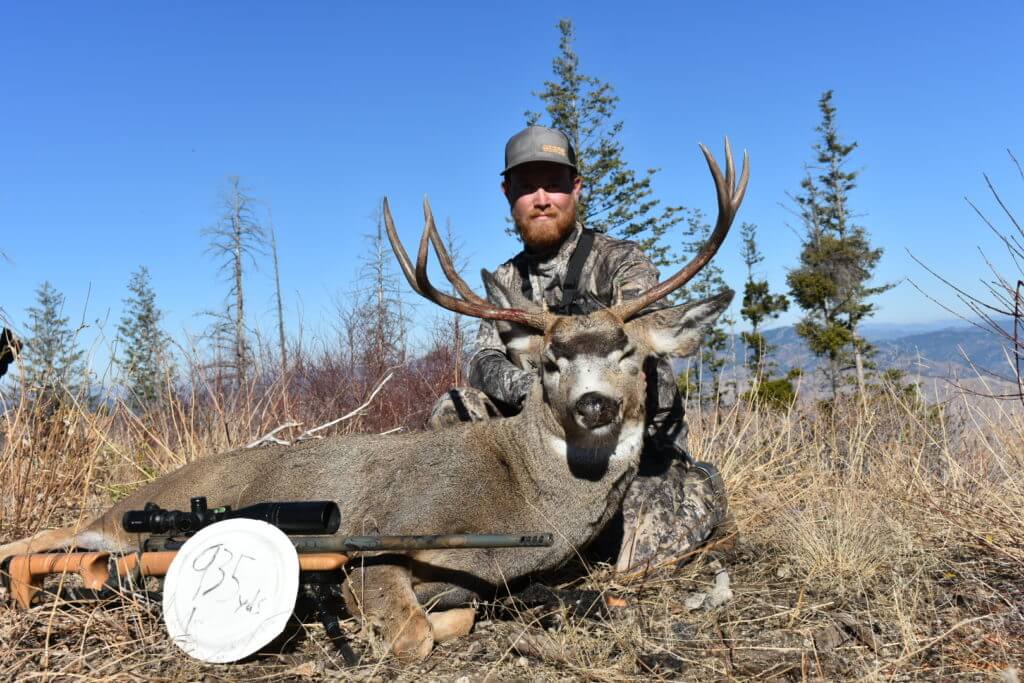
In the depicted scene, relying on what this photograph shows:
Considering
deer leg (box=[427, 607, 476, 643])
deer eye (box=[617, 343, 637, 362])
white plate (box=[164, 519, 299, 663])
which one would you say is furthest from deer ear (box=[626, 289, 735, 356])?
white plate (box=[164, 519, 299, 663])

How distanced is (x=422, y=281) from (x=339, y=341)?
731cm

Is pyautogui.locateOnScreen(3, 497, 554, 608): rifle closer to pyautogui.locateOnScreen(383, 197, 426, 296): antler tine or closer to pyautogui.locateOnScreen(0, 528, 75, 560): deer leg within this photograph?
pyautogui.locateOnScreen(0, 528, 75, 560): deer leg

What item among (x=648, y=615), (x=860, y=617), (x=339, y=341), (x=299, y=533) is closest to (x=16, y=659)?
(x=299, y=533)

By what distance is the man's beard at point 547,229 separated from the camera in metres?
6.23

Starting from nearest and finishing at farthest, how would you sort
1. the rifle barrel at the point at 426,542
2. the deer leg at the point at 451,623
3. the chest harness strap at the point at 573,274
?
the rifle barrel at the point at 426,542
the deer leg at the point at 451,623
the chest harness strap at the point at 573,274

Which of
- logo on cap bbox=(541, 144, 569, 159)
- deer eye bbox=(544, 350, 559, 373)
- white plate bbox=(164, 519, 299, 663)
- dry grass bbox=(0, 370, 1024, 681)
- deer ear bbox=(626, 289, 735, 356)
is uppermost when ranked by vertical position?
logo on cap bbox=(541, 144, 569, 159)

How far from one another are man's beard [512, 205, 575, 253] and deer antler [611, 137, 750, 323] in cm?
175

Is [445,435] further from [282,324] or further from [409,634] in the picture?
[282,324]

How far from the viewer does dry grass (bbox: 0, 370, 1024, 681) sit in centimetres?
329

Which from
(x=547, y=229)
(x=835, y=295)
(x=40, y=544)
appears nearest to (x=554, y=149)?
(x=547, y=229)

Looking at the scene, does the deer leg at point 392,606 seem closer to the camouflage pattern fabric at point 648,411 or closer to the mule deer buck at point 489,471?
the mule deer buck at point 489,471

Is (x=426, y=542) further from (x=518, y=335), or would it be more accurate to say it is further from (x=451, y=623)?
(x=518, y=335)

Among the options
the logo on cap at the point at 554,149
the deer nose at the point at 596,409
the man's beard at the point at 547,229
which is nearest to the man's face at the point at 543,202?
the man's beard at the point at 547,229

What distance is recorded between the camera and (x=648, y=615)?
4.11 m
